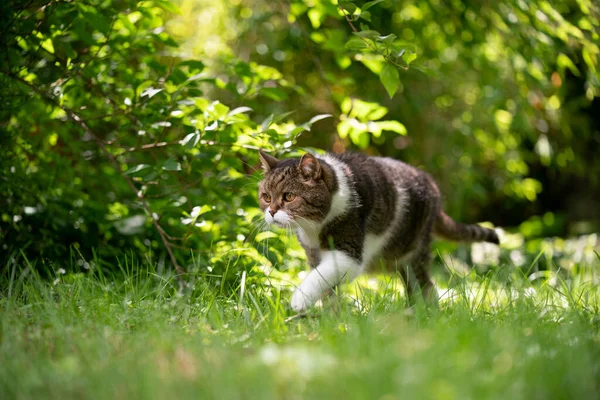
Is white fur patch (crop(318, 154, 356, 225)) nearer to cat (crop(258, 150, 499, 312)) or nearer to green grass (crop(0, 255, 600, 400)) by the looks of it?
cat (crop(258, 150, 499, 312))

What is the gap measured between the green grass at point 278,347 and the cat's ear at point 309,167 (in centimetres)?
64

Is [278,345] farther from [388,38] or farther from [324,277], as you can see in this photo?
[388,38]

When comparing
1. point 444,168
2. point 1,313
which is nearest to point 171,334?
point 1,313

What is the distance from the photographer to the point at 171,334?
210 cm

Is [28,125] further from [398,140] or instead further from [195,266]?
[398,140]

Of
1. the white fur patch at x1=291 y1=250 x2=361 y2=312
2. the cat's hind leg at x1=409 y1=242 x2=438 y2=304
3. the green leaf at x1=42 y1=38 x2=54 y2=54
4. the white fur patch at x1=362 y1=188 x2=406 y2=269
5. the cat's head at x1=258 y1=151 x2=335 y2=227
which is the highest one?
the green leaf at x1=42 y1=38 x2=54 y2=54

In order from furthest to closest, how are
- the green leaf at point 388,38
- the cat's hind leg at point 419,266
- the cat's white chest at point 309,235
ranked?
1. the cat's hind leg at point 419,266
2. the cat's white chest at point 309,235
3. the green leaf at point 388,38

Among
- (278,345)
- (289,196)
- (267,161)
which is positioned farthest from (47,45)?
(278,345)

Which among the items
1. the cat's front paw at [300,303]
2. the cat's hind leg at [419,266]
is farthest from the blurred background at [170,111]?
the cat's hind leg at [419,266]

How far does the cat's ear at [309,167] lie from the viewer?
2951mm

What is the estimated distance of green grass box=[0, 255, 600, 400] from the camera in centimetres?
157

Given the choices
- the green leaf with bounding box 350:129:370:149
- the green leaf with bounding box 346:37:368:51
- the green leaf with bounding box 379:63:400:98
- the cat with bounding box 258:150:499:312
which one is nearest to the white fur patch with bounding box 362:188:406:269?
the cat with bounding box 258:150:499:312

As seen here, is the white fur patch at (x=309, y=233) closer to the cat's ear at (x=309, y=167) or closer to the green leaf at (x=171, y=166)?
the cat's ear at (x=309, y=167)

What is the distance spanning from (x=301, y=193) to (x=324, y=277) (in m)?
0.45
